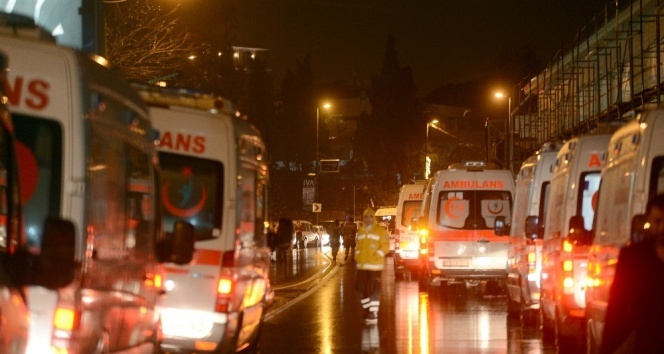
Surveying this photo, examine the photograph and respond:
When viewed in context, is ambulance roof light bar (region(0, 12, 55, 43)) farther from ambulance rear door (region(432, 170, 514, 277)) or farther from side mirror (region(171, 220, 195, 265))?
ambulance rear door (region(432, 170, 514, 277))

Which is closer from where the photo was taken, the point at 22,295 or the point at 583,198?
the point at 22,295

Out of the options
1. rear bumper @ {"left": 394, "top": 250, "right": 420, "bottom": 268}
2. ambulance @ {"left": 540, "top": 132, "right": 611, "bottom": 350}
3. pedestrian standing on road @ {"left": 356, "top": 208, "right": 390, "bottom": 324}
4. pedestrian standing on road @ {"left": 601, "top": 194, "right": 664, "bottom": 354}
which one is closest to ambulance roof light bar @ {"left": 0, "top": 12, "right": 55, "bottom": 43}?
pedestrian standing on road @ {"left": 601, "top": 194, "right": 664, "bottom": 354}

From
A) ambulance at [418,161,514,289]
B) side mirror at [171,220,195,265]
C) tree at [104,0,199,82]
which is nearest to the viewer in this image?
side mirror at [171,220,195,265]

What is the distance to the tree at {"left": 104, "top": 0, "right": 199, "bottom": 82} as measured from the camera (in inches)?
1061

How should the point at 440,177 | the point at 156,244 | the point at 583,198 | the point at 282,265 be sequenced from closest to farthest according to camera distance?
the point at 156,244 → the point at 583,198 → the point at 440,177 → the point at 282,265

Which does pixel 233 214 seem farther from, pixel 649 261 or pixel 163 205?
pixel 649 261

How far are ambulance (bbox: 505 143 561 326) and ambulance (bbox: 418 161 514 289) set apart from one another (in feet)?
19.9

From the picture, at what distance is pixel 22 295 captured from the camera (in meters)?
5.67

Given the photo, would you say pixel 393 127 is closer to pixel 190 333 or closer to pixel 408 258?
pixel 408 258

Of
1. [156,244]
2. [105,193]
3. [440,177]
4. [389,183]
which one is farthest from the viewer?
[389,183]

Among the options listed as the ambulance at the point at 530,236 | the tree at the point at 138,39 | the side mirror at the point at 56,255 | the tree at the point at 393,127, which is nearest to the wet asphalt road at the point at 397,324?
the ambulance at the point at 530,236

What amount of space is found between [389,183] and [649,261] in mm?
94736

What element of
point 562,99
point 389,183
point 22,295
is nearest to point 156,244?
point 22,295

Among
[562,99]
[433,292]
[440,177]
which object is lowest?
[433,292]
